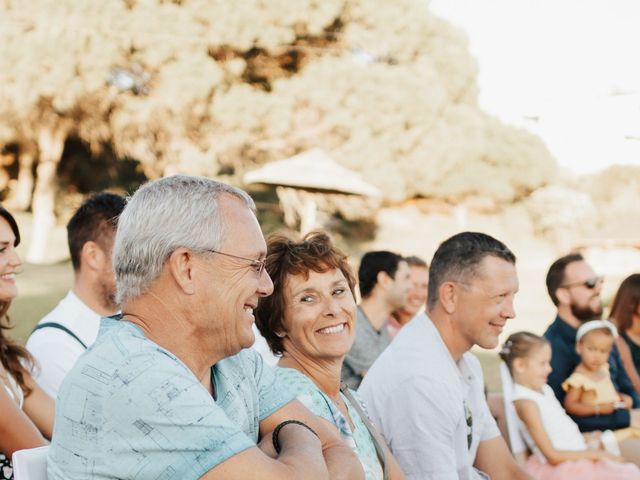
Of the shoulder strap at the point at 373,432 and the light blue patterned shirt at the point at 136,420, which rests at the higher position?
the light blue patterned shirt at the point at 136,420

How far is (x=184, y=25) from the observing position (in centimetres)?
1923

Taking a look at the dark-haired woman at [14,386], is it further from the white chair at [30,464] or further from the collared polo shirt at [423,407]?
the collared polo shirt at [423,407]

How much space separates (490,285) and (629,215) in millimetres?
35789

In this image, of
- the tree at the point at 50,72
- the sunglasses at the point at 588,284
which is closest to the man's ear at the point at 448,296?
the sunglasses at the point at 588,284

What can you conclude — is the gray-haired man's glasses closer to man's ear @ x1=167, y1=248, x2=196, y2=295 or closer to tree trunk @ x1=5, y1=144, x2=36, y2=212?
man's ear @ x1=167, y1=248, x2=196, y2=295

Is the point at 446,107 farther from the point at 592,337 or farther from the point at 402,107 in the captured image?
the point at 592,337

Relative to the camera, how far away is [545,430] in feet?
14.4

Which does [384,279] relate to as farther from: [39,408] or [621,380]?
[39,408]

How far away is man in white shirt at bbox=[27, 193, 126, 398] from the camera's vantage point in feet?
11.2

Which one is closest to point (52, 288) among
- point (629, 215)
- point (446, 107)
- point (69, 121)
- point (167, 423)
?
point (69, 121)

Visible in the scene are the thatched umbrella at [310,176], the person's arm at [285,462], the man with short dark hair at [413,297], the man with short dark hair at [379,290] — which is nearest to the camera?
the person's arm at [285,462]

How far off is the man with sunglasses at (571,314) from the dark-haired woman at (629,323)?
0.30 meters

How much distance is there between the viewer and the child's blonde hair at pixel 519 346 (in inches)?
181

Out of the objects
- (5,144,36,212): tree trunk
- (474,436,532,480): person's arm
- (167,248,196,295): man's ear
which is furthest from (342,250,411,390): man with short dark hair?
(5,144,36,212): tree trunk
